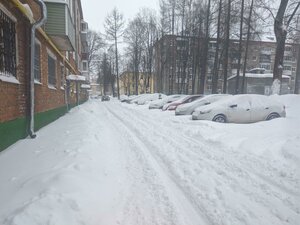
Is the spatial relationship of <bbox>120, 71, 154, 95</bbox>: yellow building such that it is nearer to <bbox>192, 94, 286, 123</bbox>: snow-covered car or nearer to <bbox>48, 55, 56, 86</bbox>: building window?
<bbox>48, 55, 56, 86</bbox>: building window

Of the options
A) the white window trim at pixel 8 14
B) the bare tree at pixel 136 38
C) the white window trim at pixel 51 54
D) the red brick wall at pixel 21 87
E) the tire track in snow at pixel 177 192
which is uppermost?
the bare tree at pixel 136 38

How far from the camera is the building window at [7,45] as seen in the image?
264 inches

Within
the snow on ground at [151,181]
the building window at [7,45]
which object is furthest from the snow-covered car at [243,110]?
the building window at [7,45]

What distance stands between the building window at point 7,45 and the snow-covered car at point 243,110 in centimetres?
833

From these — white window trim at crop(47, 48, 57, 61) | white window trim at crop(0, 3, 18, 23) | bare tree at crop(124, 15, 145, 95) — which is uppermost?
bare tree at crop(124, 15, 145, 95)

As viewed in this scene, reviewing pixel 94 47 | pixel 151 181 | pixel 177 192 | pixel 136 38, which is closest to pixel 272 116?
pixel 151 181

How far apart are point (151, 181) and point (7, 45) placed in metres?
5.11

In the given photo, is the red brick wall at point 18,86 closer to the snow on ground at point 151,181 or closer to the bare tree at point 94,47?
the snow on ground at point 151,181

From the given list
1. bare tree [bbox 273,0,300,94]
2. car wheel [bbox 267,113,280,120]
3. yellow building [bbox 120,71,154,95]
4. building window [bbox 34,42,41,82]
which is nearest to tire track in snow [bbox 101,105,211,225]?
building window [bbox 34,42,41,82]

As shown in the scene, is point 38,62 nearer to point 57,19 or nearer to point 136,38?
point 57,19

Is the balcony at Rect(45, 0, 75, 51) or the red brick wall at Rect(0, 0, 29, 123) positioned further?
the balcony at Rect(45, 0, 75, 51)

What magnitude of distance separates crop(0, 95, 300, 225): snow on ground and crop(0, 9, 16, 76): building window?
1922 mm

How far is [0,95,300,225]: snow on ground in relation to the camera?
11.3 ft

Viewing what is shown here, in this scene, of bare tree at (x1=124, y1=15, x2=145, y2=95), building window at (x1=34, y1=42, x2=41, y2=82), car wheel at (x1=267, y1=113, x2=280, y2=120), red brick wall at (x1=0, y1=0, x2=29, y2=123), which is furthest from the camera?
bare tree at (x1=124, y1=15, x2=145, y2=95)
